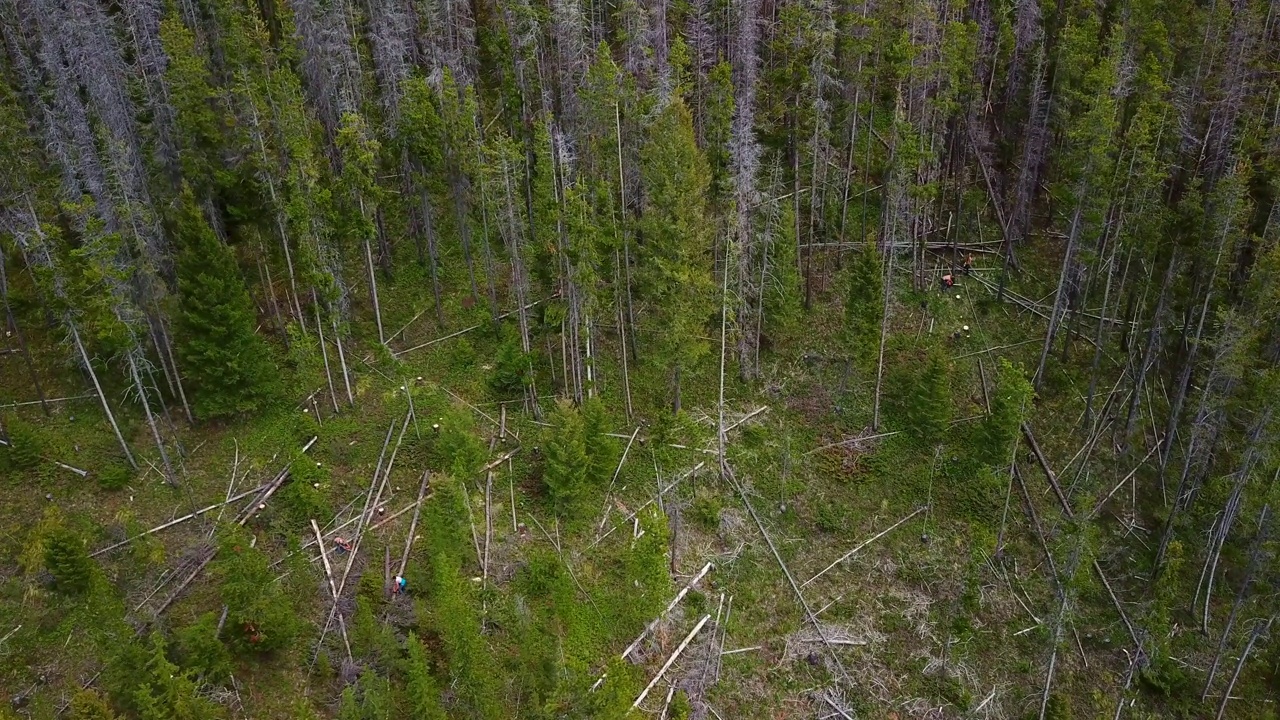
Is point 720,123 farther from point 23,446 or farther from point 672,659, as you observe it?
point 23,446

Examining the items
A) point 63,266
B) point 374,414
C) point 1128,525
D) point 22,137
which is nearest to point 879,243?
point 1128,525

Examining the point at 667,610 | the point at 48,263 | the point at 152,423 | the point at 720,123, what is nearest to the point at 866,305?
the point at 720,123

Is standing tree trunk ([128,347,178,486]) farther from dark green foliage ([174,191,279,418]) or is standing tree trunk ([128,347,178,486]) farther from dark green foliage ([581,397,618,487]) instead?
dark green foliage ([581,397,618,487])

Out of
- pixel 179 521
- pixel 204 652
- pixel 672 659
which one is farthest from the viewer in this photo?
pixel 179 521

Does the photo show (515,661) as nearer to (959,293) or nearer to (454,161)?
(454,161)

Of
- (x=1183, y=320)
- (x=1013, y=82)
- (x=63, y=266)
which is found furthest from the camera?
(x=1013, y=82)

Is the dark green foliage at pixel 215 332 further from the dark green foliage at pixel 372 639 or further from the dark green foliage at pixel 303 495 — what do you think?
the dark green foliage at pixel 372 639

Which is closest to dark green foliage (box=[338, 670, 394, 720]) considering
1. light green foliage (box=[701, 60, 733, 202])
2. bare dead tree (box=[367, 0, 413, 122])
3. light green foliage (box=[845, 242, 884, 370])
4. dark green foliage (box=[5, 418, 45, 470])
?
dark green foliage (box=[5, 418, 45, 470])
